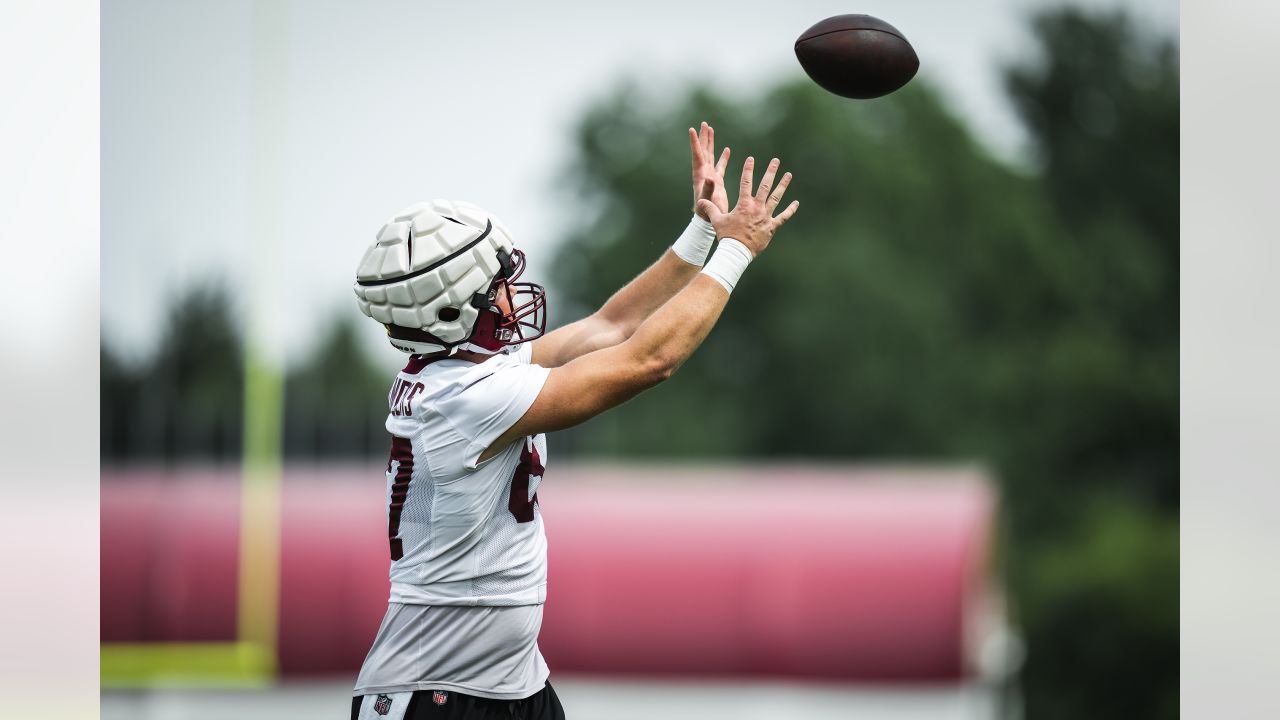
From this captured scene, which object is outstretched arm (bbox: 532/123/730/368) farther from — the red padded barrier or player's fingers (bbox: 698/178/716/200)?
the red padded barrier

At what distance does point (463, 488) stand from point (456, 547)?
0.47 ft

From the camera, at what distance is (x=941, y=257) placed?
29.8 metres

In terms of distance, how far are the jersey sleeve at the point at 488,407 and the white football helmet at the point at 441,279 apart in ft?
0.43

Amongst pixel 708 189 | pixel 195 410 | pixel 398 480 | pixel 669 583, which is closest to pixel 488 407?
pixel 398 480

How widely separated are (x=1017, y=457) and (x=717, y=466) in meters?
5.99

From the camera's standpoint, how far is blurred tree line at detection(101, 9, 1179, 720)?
2355 cm

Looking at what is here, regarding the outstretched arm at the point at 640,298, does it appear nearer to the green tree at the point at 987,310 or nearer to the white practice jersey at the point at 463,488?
the white practice jersey at the point at 463,488

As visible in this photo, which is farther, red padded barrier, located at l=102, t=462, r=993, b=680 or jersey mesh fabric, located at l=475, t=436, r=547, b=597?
red padded barrier, located at l=102, t=462, r=993, b=680

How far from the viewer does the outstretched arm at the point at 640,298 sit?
11.4 feet

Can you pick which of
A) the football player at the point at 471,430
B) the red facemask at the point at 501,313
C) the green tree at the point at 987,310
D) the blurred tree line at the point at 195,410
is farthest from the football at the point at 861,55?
the green tree at the point at 987,310

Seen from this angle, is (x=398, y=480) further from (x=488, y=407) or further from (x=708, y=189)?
(x=708, y=189)

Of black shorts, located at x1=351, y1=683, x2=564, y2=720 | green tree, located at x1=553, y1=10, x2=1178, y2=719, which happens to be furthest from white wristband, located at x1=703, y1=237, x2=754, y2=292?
green tree, located at x1=553, y1=10, x2=1178, y2=719

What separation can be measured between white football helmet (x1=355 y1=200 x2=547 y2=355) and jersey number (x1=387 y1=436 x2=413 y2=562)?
218 mm
